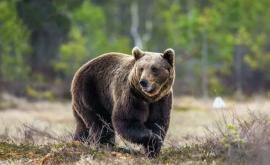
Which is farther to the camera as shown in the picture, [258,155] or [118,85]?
[118,85]

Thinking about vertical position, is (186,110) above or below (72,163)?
below

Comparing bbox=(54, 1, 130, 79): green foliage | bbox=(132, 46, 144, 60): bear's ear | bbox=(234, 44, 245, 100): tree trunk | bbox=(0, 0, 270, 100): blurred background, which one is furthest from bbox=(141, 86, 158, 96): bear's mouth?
bbox=(234, 44, 245, 100): tree trunk

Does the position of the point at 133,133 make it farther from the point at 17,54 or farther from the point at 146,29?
the point at 146,29

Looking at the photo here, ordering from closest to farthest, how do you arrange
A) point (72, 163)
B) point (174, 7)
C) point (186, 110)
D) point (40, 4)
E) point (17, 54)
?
point (72, 163), point (186, 110), point (40, 4), point (17, 54), point (174, 7)

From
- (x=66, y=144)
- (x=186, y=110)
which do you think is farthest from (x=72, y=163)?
(x=186, y=110)

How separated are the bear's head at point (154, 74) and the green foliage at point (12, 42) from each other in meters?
27.9

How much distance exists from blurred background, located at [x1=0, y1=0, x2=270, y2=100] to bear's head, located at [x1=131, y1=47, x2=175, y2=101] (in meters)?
27.1

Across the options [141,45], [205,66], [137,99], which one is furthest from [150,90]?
[141,45]

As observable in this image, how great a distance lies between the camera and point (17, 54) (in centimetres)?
4269

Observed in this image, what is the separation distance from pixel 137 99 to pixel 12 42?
30.6m

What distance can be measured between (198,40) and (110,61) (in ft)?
109

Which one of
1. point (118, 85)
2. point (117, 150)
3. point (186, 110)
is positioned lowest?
point (186, 110)

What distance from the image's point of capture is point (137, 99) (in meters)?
10.3

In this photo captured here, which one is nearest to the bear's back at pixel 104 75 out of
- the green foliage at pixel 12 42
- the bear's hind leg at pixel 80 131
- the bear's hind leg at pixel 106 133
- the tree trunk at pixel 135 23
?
the bear's hind leg at pixel 106 133
